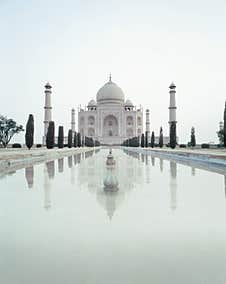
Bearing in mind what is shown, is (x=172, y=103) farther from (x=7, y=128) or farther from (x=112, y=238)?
(x=112, y=238)

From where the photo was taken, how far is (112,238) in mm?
2090

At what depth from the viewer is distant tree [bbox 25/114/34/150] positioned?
17.2 meters

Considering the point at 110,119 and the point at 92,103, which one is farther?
the point at 92,103

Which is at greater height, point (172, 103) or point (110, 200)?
point (172, 103)

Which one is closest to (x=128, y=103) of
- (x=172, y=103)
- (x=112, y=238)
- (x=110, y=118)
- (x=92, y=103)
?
(x=110, y=118)

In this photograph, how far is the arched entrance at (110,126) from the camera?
167ft

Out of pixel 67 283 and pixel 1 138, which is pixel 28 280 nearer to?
pixel 67 283

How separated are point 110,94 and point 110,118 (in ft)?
16.7

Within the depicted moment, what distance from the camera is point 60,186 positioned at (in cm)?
448

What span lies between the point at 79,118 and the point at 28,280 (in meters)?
49.0

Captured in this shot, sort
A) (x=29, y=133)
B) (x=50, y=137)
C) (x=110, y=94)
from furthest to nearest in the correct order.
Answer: (x=110, y=94) < (x=50, y=137) < (x=29, y=133)

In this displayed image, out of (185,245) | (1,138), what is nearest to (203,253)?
(185,245)

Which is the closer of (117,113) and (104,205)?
(104,205)

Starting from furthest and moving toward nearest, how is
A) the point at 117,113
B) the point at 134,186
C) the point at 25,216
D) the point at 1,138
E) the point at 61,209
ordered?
the point at 117,113
the point at 1,138
the point at 134,186
the point at 61,209
the point at 25,216
